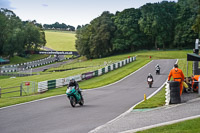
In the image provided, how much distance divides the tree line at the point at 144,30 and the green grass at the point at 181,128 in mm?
82669

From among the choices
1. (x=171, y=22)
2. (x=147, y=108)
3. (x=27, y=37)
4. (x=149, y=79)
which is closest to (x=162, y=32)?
(x=171, y=22)

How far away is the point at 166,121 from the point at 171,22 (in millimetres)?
91859

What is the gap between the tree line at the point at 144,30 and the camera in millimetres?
93062

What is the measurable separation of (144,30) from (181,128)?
90.2m

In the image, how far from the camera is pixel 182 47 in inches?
3804

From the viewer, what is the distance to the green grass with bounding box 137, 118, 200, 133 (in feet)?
26.4

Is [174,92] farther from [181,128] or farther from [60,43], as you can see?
[60,43]

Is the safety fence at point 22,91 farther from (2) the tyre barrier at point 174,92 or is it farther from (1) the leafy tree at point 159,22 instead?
(1) the leafy tree at point 159,22

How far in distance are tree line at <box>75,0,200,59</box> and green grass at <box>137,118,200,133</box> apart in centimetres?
8267

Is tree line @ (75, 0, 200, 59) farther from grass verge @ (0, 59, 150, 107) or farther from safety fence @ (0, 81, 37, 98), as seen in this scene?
safety fence @ (0, 81, 37, 98)

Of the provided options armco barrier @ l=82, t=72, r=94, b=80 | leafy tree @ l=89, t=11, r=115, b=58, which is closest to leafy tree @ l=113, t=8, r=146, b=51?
leafy tree @ l=89, t=11, r=115, b=58

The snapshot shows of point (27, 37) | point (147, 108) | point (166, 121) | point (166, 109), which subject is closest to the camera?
point (166, 121)

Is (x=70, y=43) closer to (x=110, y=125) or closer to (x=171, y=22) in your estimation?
(x=171, y=22)

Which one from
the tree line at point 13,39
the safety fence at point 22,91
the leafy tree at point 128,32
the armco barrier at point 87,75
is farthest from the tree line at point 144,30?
the safety fence at point 22,91
